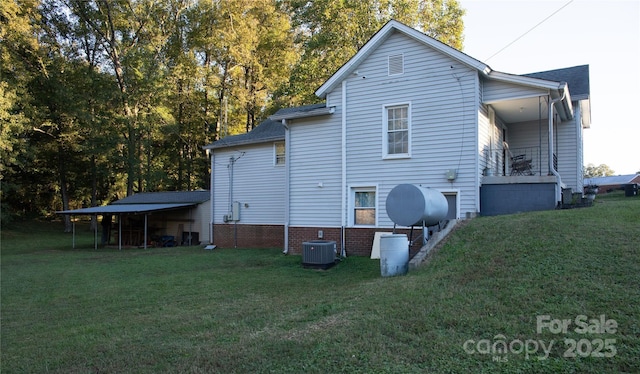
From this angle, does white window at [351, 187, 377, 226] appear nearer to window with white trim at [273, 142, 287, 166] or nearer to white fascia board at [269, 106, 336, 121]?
white fascia board at [269, 106, 336, 121]

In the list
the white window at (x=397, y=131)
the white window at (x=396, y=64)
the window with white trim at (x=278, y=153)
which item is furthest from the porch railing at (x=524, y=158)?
the window with white trim at (x=278, y=153)

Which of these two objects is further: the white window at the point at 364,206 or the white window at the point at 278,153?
the white window at the point at 278,153

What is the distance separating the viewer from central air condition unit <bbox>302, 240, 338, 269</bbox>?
455 inches

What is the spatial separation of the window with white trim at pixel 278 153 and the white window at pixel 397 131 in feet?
18.2

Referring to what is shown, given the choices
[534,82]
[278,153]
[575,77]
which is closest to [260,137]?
[278,153]

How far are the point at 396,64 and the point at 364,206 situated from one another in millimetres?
4446

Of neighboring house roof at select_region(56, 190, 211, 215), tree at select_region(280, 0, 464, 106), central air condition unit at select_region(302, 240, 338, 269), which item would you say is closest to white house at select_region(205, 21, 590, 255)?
central air condition unit at select_region(302, 240, 338, 269)

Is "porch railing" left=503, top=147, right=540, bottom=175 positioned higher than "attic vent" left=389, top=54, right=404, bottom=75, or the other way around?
"attic vent" left=389, top=54, right=404, bottom=75

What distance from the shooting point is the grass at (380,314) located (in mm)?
4156

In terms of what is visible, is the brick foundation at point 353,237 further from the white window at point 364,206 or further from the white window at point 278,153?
the white window at point 278,153

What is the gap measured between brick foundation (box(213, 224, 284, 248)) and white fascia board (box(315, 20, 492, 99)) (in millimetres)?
6087

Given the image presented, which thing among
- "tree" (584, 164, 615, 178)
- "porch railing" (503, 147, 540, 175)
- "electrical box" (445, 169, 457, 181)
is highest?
"tree" (584, 164, 615, 178)

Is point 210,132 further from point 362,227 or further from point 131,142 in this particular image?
point 362,227

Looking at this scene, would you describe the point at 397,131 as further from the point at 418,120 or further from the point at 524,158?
the point at 524,158
